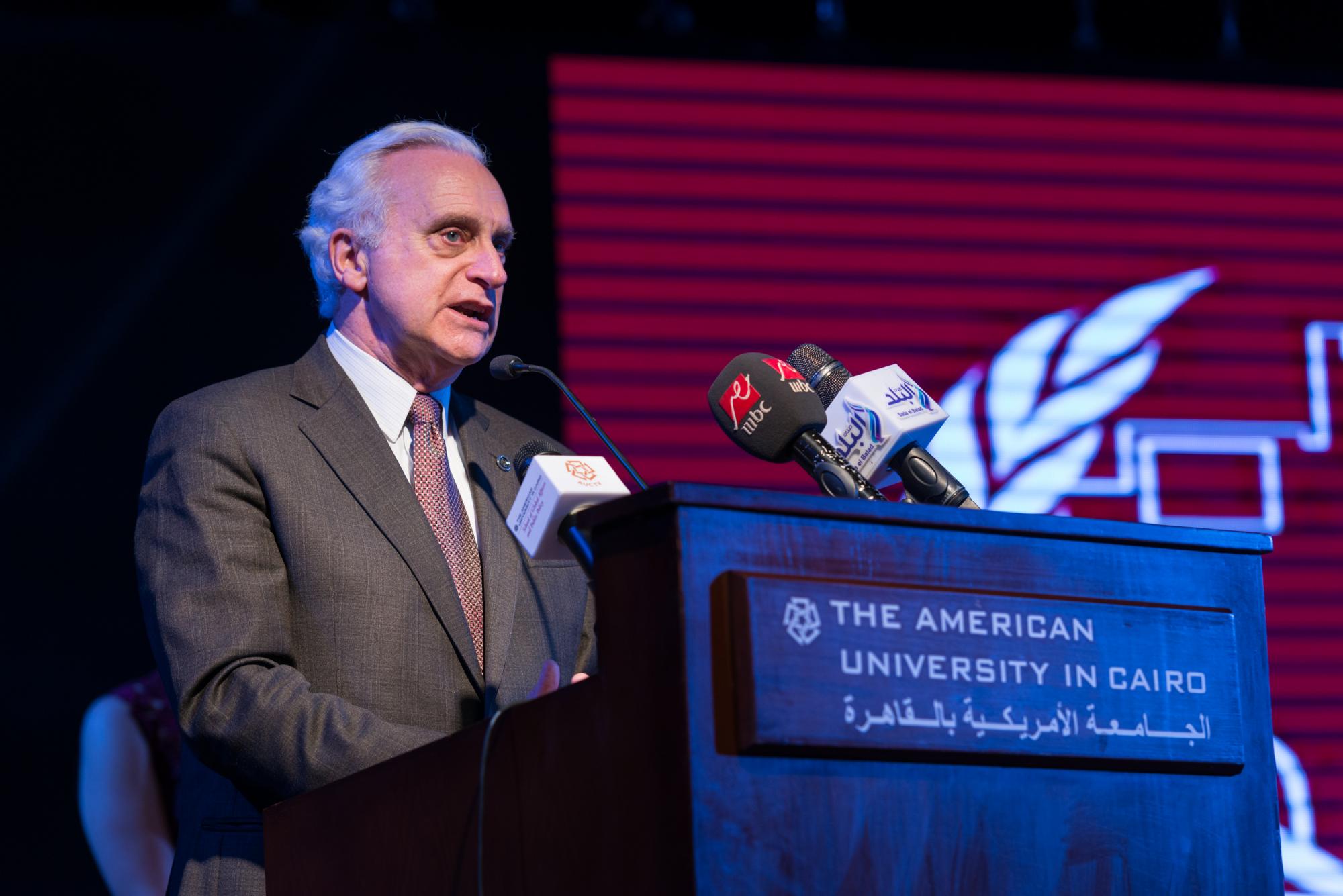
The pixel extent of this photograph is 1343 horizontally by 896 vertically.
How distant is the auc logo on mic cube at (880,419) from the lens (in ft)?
5.08

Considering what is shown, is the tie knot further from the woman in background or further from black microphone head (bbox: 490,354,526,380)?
the woman in background

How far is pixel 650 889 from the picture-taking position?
111cm

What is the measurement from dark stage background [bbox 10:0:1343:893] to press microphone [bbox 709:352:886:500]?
1.96m

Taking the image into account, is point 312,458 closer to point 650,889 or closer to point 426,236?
point 426,236

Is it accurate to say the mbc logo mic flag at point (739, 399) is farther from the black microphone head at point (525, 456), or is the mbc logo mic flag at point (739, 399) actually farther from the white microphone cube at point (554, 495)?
the black microphone head at point (525, 456)

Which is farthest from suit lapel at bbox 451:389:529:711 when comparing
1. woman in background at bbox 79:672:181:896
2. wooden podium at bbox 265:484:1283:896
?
woman in background at bbox 79:672:181:896

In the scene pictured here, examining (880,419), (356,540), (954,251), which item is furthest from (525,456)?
(954,251)

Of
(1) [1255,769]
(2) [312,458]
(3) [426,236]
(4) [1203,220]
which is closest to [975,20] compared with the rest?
(4) [1203,220]

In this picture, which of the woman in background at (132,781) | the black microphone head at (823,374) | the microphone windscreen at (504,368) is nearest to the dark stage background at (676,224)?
the woman in background at (132,781)

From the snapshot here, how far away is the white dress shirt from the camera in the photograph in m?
2.13

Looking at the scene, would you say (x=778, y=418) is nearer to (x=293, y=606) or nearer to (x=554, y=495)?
(x=554, y=495)

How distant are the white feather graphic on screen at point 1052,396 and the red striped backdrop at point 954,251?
4cm

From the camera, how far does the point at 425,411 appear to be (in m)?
2.19

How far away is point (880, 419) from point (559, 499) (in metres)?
0.36
